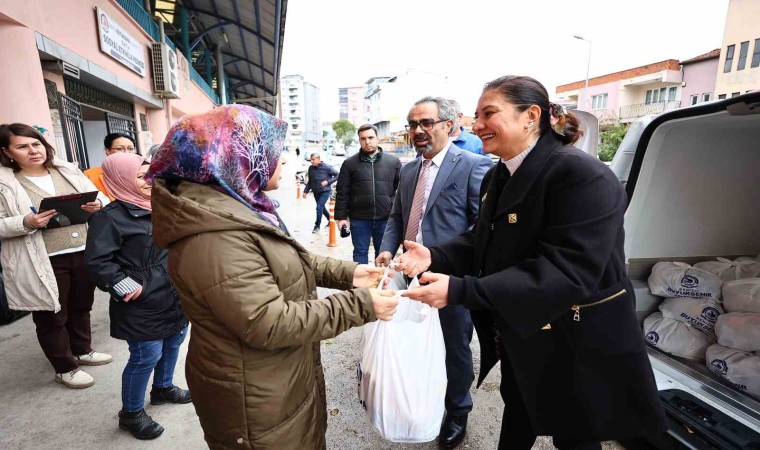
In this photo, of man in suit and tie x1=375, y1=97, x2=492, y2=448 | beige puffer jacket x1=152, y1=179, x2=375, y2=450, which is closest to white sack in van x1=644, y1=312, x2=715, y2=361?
man in suit and tie x1=375, y1=97, x2=492, y2=448

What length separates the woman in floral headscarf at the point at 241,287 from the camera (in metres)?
1.16

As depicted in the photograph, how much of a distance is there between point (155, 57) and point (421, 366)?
11.0m

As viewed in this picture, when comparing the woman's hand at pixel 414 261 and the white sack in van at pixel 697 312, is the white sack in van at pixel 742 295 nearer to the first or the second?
the white sack in van at pixel 697 312

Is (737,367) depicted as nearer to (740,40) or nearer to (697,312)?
(697,312)

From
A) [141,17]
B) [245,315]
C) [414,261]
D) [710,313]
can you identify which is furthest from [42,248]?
[141,17]

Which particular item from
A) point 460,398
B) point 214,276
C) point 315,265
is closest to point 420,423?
point 460,398

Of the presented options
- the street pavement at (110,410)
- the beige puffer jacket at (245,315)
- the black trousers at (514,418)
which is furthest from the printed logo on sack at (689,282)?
the beige puffer jacket at (245,315)

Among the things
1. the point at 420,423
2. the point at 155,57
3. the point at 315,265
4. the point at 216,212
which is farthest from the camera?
the point at 155,57

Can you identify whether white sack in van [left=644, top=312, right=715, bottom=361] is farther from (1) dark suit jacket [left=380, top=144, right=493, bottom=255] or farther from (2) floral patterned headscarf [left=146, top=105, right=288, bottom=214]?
(2) floral patterned headscarf [left=146, top=105, right=288, bottom=214]

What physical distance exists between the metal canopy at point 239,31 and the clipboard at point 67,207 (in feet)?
34.4

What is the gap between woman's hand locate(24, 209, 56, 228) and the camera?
97.4 inches

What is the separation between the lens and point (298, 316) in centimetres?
123

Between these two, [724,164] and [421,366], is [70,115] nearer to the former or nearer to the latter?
[421,366]

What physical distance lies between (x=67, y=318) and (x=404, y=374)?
9.53 feet
